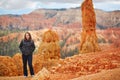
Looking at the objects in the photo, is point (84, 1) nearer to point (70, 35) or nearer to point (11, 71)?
point (11, 71)

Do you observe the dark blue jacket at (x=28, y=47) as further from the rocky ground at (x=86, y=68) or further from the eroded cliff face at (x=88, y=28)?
the eroded cliff face at (x=88, y=28)

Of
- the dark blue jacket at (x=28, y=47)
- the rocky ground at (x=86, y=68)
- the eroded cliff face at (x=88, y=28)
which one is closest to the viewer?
the dark blue jacket at (x=28, y=47)

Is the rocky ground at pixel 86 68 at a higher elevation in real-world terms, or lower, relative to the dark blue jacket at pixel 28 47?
lower

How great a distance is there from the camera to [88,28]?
38.0ft

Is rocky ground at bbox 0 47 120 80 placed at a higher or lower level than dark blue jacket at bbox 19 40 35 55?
lower

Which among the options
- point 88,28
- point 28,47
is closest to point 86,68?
point 28,47

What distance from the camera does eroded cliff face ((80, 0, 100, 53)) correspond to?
11.0 meters

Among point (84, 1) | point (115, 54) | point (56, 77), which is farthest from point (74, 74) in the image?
point (84, 1)

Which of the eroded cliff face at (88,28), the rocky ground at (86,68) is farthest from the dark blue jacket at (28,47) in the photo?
the eroded cliff face at (88,28)

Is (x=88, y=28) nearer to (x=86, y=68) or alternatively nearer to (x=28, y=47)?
(x=86, y=68)

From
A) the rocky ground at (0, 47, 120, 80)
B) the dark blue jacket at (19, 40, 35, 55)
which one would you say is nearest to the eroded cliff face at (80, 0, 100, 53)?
the rocky ground at (0, 47, 120, 80)

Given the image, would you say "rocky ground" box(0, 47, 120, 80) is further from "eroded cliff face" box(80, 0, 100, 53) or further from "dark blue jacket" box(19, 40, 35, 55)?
"eroded cliff face" box(80, 0, 100, 53)

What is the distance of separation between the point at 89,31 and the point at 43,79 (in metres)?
6.70

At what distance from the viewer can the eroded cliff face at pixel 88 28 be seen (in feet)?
36.2
